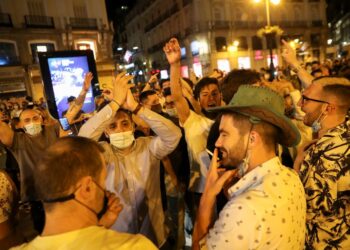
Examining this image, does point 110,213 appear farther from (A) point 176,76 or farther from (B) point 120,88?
(A) point 176,76

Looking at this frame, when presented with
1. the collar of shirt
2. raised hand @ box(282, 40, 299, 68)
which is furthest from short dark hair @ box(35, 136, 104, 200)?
raised hand @ box(282, 40, 299, 68)

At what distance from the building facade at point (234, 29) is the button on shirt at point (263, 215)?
32.5 m

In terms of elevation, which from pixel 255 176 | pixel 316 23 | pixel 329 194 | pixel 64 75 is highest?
pixel 316 23

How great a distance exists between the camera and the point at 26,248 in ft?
4.35

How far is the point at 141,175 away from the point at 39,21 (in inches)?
1090

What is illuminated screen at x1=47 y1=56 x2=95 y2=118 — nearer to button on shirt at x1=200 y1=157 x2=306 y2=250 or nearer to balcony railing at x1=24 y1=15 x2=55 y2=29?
button on shirt at x1=200 y1=157 x2=306 y2=250

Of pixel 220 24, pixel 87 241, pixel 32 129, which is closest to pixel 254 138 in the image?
pixel 87 241

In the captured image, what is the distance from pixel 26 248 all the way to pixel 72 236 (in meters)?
0.21

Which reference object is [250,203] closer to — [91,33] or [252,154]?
[252,154]

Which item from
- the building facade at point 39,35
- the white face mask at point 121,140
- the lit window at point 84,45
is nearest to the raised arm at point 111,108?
the white face mask at point 121,140

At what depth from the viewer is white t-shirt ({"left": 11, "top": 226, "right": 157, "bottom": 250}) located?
4.21ft

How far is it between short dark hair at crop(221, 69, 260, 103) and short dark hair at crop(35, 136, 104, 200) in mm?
1898

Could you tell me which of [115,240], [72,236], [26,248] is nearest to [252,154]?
[115,240]

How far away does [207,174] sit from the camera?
1.83 meters
